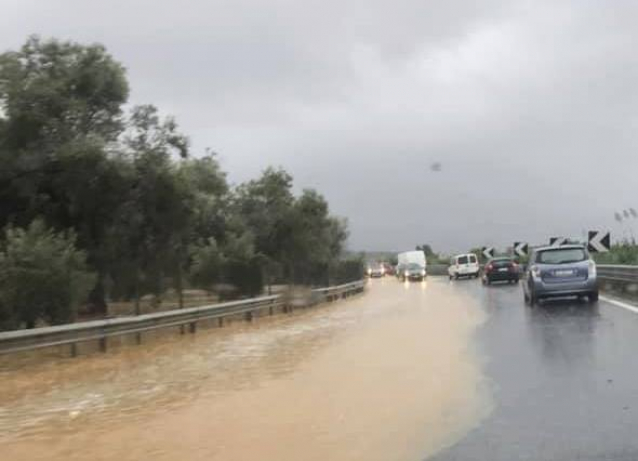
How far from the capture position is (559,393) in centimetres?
953

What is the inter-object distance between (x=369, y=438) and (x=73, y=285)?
41.3ft

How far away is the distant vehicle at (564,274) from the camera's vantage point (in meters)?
22.1

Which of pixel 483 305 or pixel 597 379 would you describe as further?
pixel 483 305

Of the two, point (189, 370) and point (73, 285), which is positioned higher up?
point (73, 285)

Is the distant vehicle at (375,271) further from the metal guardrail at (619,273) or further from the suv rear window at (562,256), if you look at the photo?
the suv rear window at (562,256)

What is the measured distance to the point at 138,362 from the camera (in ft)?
49.7

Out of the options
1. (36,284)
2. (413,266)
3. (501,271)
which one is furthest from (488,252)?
(36,284)

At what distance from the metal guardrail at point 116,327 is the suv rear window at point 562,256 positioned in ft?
28.1

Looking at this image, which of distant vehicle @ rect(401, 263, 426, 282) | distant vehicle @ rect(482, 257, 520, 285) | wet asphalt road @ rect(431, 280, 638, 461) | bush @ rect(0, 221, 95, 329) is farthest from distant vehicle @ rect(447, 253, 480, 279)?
bush @ rect(0, 221, 95, 329)

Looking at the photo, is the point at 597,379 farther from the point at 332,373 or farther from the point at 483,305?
the point at 483,305

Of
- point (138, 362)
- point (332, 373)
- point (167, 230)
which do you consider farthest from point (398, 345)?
point (167, 230)

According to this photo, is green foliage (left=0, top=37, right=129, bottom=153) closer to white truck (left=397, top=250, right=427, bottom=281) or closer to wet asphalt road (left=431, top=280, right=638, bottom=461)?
wet asphalt road (left=431, top=280, right=638, bottom=461)

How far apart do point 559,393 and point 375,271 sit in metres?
87.5

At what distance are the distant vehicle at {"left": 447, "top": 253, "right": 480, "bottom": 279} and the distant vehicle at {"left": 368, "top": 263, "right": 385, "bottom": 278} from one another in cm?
3323
